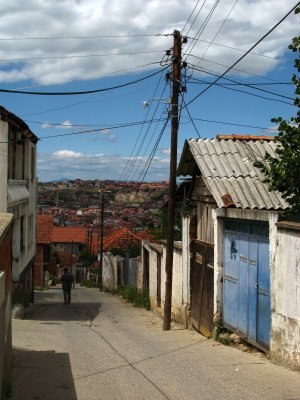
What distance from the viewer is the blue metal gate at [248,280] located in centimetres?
934

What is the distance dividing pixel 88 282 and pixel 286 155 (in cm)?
4603

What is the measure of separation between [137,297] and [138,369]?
16.1 meters

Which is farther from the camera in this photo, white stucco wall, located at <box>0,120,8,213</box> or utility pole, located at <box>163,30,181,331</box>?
white stucco wall, located at <box>0,120,8,213</box>

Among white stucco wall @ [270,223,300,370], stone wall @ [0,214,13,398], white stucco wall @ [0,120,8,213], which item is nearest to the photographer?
stone wall @ [0,214,13,398]

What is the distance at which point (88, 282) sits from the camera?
52.4m

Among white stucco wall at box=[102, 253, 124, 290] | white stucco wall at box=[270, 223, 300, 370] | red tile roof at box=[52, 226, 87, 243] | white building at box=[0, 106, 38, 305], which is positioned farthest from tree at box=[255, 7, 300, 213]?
red tile roof at box=[52, 226, 87, 243]

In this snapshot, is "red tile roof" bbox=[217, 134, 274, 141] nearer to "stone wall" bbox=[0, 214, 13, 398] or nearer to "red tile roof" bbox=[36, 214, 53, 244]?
"stone wall" bbox=[0, 214, 13, 398]

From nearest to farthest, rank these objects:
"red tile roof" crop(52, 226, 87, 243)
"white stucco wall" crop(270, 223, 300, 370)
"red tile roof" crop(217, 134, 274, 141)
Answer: "white stucco wall" crop(270, 223, 300, 370) < "red tile roof" crop(217, 134, 274, 141) < "red tile roof" crop(52, 226, 87, 243)

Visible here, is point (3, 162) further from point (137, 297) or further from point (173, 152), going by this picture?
point (137, 297)

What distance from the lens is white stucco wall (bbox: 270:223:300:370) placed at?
7965mm

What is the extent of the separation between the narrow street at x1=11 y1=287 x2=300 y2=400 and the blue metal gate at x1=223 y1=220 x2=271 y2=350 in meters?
0.52

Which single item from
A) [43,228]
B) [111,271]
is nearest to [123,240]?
[43,228]

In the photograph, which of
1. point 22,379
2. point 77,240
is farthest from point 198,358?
point 77,240

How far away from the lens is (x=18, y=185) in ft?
69.4
